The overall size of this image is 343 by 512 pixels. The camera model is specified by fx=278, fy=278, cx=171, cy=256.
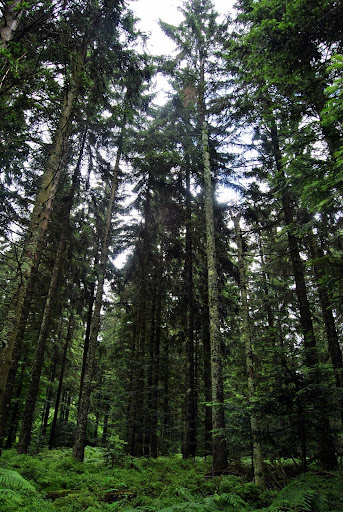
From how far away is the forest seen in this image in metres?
5.55

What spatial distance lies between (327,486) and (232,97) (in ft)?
43.1

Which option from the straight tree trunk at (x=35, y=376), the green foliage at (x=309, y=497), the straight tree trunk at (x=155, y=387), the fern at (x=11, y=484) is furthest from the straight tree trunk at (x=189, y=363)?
the fern at (x=11, y=484)

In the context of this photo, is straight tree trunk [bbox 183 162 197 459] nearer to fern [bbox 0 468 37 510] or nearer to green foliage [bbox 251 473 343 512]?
green foliage [bbox 251 473 343 512]

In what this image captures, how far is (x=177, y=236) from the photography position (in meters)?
18.1

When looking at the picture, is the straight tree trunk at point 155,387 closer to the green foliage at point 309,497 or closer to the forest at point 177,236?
the forest at point 177,236

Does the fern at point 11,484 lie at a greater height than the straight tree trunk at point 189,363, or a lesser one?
lesser

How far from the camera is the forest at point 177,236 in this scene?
219 inches

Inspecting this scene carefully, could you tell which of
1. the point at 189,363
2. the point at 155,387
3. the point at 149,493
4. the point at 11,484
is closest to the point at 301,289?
the point at 189,363

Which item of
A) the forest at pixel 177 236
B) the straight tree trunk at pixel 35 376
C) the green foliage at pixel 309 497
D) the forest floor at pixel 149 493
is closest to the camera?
the green foliage at pixel 309 497

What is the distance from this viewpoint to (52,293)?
40.5 ft

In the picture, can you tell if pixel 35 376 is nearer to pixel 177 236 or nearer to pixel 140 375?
pixel 140 375

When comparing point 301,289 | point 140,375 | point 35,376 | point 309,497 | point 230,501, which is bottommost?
point 230,501

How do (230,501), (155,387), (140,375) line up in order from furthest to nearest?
(140,375) < (155,387) < (230,501)

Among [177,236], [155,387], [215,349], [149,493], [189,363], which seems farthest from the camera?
[177,236]
